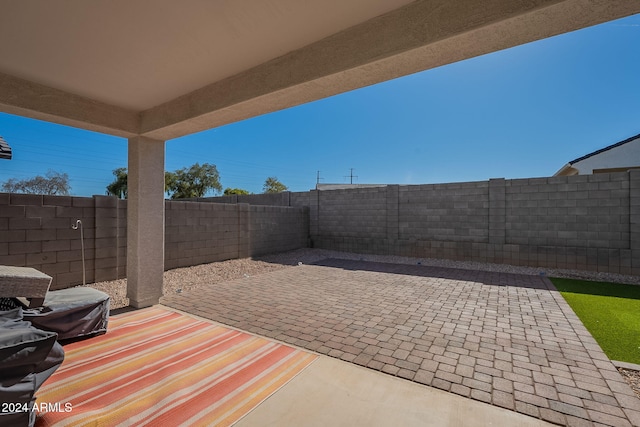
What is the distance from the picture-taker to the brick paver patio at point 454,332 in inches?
92.2

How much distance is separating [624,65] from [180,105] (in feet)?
34.7

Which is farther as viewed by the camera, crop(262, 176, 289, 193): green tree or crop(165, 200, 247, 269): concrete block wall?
crop(262, 176, 289, 193): green tree

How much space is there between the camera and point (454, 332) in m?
3.62

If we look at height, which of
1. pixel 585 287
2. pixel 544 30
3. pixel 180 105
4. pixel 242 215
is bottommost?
pixel 585 287

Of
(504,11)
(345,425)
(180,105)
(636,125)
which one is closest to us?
(504,11)

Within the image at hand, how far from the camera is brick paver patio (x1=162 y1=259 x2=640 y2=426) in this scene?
2342mm

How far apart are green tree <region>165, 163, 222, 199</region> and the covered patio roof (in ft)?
108

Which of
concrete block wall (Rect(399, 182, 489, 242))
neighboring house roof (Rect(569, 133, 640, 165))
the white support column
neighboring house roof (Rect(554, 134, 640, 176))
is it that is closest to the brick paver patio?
the white support column

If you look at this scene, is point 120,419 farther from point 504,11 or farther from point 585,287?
point 585,287

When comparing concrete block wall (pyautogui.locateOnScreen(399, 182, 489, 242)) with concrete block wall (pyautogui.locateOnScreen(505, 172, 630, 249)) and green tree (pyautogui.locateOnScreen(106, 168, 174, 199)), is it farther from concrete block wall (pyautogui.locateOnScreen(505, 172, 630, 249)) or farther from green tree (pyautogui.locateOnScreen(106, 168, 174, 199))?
green tree (pyautogui.locateOnScreen(106, 168, 174, 199))

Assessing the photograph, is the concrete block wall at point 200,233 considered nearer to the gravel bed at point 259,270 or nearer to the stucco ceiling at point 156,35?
the gravel bed at point 259,270

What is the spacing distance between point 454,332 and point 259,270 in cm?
553

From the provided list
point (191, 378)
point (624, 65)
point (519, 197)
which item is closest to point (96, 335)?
point (191, 378)

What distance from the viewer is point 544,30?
1.82 metres
